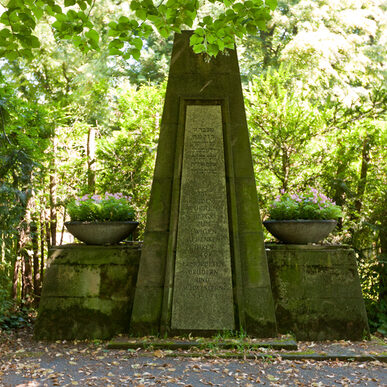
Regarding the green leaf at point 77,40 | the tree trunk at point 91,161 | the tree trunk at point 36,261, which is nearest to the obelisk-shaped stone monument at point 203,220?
the green leaf at point 77,40

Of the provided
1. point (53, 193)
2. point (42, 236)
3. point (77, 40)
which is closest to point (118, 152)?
point (53, 193)

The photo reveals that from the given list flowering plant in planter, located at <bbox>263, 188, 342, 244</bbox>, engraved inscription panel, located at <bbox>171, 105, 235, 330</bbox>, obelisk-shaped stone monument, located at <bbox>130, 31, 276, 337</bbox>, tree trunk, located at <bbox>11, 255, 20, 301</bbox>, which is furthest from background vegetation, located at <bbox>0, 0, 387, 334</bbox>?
flowering plant in planter, located at <bbox>263, 188, 342, 244</bbox>

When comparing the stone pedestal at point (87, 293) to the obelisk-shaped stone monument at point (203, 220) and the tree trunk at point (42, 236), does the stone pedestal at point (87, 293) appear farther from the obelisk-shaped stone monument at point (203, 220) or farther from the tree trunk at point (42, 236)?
the tree trunk at point (42, 236)

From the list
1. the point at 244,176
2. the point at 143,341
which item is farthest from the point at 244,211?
the point at 143,341

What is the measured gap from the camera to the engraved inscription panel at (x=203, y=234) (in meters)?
5.23

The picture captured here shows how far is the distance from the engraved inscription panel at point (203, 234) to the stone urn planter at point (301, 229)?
0.87 meters

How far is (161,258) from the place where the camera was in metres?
5.48

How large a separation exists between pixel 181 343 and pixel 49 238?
4.53 metres

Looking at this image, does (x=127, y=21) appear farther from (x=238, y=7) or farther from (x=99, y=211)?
(x=99, y=211)

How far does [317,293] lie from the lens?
5.56m

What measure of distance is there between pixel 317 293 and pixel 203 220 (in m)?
1.85

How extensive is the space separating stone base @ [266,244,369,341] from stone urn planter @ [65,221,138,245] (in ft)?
6.96

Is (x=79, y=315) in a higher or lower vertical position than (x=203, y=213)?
lower

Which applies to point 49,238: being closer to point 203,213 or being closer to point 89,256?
point 89,256
